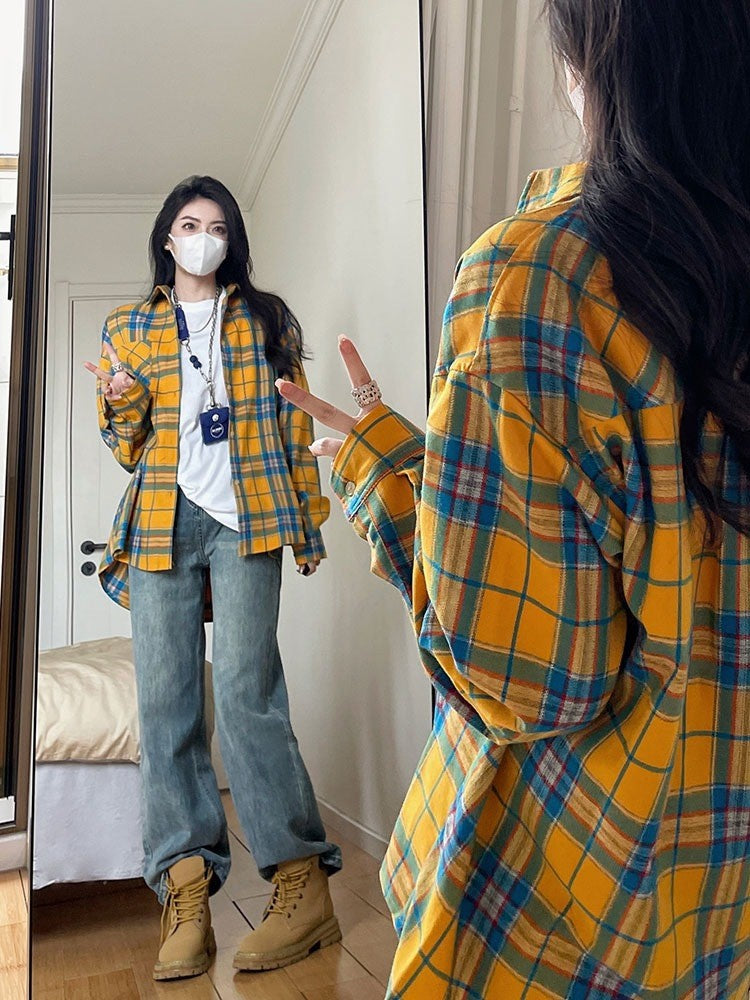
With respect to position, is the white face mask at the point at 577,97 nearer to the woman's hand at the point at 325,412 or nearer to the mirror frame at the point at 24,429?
the woman's hand at the point at 325,412

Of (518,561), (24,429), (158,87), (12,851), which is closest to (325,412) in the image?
(518,561)

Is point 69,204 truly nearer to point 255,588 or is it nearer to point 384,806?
point 255,588

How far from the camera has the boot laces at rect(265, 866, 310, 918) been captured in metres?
1.33

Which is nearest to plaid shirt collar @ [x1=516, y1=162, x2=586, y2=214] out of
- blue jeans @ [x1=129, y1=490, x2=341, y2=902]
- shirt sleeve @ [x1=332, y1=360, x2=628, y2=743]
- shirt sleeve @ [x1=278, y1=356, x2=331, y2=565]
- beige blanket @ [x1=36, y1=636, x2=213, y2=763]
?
shirt sleeve @ [x1=332, y1=360, x2=628, y2=743]

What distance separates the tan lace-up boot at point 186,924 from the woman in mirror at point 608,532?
676mm

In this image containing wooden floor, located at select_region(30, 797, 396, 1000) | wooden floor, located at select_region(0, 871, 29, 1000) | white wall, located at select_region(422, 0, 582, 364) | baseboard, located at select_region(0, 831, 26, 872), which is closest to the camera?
wooden floor, located at select_region(30, 797, 396, 1000)

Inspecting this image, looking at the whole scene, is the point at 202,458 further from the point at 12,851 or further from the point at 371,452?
the point at 12,851

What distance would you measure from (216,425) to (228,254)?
25 cm

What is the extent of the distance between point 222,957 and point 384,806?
0.31 meters

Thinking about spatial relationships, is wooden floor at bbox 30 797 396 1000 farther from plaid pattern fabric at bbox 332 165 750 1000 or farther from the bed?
plaid pattern fabric at bbox 332 165 750 1000

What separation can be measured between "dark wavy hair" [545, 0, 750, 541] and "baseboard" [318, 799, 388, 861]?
95 cm

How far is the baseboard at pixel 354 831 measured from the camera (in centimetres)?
138

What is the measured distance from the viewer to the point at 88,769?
4.60 feet

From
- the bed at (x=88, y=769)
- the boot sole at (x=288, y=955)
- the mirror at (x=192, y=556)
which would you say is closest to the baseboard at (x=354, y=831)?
the mirror at (x=192, y=556)
